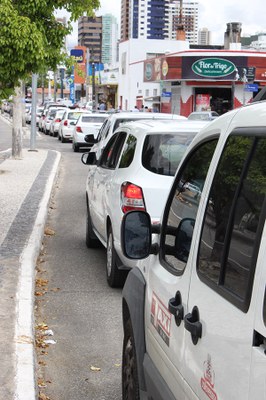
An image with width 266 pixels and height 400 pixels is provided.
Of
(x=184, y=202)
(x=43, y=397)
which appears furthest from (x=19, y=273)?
(x=184, y=202)

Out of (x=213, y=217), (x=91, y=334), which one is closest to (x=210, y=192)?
(x=213, y=217)

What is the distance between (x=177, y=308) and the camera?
3.33 metres

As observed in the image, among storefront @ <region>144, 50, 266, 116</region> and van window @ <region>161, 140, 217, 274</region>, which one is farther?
storefront @ <region>144, 50, 266, 116</region>

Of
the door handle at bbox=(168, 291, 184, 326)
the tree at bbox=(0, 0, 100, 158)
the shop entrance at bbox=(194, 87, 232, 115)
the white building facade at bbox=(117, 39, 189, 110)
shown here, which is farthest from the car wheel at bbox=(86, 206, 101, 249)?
the white building facade at bbox=(117, 39, 189, 110)

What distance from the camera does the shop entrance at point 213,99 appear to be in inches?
2156

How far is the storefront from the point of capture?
174 ft

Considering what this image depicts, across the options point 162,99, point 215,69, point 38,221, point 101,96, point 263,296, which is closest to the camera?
point 263,296

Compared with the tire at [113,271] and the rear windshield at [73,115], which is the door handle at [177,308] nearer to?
the tire at [113,271]

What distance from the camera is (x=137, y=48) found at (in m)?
80.8

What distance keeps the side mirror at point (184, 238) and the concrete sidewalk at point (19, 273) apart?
5.54 ft

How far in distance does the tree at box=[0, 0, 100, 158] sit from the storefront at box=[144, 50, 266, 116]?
4131cm

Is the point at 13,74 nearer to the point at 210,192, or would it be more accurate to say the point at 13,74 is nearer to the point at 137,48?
the point at 210,192

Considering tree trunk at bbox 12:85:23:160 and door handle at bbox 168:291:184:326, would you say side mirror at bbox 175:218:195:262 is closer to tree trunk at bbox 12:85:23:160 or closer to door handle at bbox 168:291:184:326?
door handle at bbox 168:291:184:326

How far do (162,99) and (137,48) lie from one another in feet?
75.8
